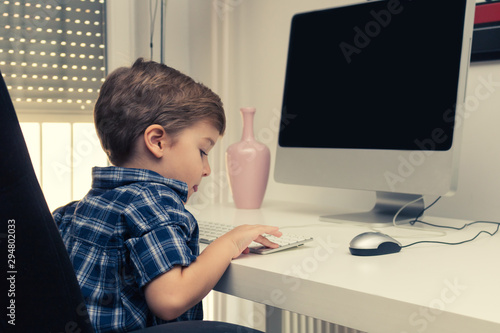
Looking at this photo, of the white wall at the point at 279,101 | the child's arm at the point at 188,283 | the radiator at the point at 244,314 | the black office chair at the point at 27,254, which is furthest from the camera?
the radiator at the point at 244,314

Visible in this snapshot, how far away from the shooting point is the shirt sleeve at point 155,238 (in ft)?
2.41

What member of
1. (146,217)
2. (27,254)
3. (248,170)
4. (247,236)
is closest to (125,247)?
(146,217)

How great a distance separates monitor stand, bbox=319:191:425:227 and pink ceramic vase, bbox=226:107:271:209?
25cm

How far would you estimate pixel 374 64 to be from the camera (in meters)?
1.24

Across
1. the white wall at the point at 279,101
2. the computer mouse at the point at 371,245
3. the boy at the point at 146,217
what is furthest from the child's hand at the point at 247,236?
the white wall at the point at 279,101

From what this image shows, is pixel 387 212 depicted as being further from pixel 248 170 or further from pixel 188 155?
pixel 188 155

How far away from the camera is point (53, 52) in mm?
1834

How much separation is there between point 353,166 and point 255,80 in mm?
754

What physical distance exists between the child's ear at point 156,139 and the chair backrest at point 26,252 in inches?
19.6

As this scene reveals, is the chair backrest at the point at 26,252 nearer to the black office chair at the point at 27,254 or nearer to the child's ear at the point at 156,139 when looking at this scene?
the black office chair at the point at 27,254

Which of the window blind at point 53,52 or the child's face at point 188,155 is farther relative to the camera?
the window blind at point 53,52

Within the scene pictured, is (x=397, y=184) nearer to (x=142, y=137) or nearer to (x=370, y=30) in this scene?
(x=370, y=30)

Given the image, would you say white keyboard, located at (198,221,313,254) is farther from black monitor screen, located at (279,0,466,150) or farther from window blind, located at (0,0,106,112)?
window blind, located at (0,0,106,112)

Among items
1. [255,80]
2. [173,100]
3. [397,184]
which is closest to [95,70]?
[255,80]
